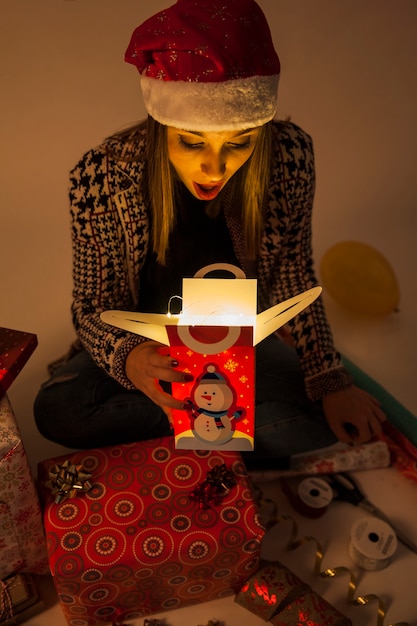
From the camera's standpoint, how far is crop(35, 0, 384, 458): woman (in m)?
0.78

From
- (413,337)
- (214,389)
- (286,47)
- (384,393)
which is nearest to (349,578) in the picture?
(384,393)

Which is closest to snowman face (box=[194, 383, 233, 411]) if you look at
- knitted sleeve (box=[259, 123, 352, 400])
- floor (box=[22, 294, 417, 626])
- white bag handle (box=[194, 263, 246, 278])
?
white bag handle (box=[194, 263, 246, 278])

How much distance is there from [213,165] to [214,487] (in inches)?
20.7

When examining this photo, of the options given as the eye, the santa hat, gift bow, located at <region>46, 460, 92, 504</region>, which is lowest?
gift bow, located at <region>46, 460, 92, 504</region>

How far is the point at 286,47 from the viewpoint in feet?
6.16

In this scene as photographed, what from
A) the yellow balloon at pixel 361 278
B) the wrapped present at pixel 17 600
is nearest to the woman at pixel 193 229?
the wrapped present at pixel 17 600

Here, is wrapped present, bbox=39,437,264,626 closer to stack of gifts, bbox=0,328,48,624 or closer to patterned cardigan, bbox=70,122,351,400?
stack of gifts, bbox=0,328,48,624

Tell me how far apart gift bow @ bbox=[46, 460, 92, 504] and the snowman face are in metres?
0.32

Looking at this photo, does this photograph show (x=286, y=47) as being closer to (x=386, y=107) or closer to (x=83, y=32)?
(x=386, y=107)

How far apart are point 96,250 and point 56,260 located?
2.72ft

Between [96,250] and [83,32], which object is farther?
[83,32]

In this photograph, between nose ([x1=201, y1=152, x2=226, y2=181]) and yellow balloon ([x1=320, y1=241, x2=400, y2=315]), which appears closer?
nose ([x1=201, y1=152, x2=226, y2=181])

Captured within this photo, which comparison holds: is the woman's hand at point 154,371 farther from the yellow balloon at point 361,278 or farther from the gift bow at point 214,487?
the yellow balloon at point 361,278

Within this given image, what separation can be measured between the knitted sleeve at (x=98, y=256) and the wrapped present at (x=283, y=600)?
0.42m
